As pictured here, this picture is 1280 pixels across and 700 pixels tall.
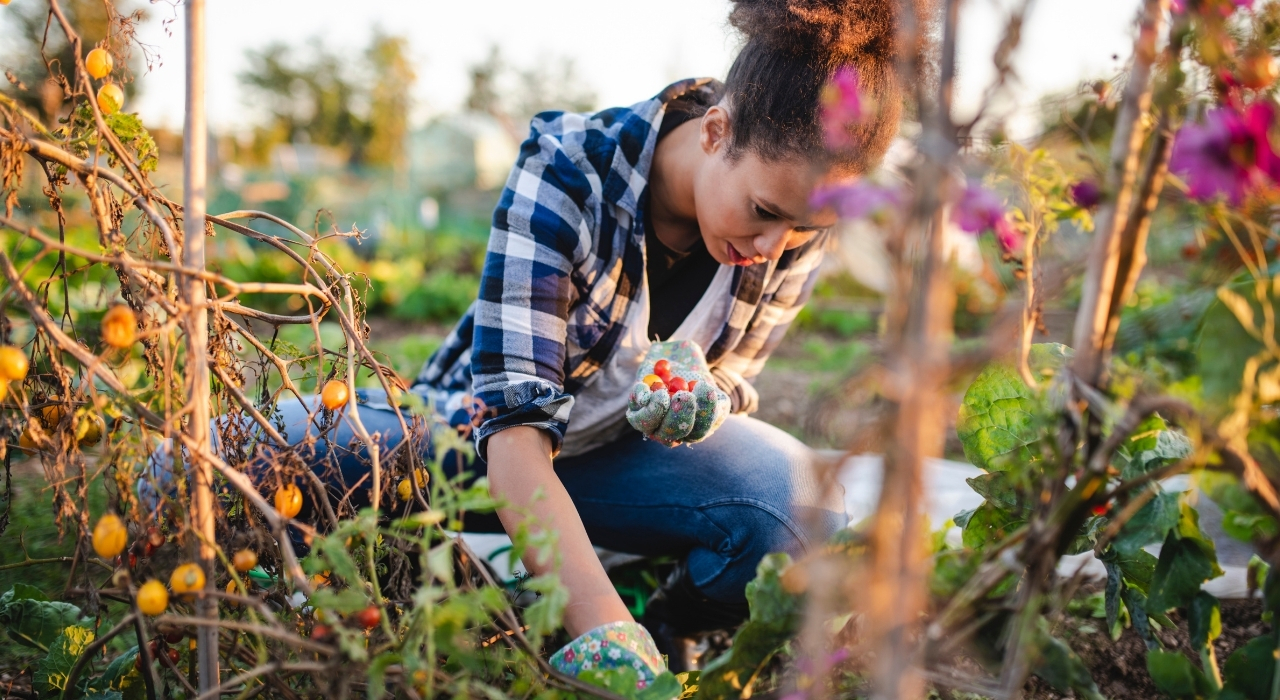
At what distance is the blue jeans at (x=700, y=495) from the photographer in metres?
1.47

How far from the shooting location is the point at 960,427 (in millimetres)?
1179

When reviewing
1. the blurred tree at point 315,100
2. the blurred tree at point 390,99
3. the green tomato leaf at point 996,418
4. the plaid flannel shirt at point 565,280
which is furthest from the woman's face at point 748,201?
the blurred tree at point 315,100

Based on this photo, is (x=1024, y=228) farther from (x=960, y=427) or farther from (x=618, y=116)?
(x=618, y=116)

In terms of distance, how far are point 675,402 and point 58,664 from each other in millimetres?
942

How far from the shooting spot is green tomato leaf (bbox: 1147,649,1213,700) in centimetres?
86

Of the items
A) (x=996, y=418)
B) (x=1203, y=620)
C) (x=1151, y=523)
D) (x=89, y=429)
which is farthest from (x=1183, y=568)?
(x=89, y=429)

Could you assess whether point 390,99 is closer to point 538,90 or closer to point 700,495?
point 538,90

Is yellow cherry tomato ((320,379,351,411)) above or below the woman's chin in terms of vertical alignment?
below

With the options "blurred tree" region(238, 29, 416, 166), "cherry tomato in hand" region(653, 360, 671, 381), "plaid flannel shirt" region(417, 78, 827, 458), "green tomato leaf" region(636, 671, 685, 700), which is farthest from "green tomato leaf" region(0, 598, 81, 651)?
"blurred tree" region(238, 29, 416, 166)

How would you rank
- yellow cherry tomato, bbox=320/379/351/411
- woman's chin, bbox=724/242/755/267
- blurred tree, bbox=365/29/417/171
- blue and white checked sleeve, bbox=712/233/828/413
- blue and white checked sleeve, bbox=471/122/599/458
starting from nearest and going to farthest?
yellow cherry tomato, bbox=320/379/351/411 < blue and white checked sleeve, bbox=471/122/599/458 < woman's chin, bbox=724/242/755/267 < blue and white checked sleeve, bbox=712/233/828/413 < blurred tree, bbox=365/29/417/171

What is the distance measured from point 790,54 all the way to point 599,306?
57 centimetres

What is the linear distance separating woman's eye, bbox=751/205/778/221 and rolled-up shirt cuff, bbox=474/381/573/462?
440 millimetres

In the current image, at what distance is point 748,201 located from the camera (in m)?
1.28

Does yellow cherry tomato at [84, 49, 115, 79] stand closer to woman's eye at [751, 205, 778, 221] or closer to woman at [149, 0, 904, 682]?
woman at [149, 0, 904, 682]
